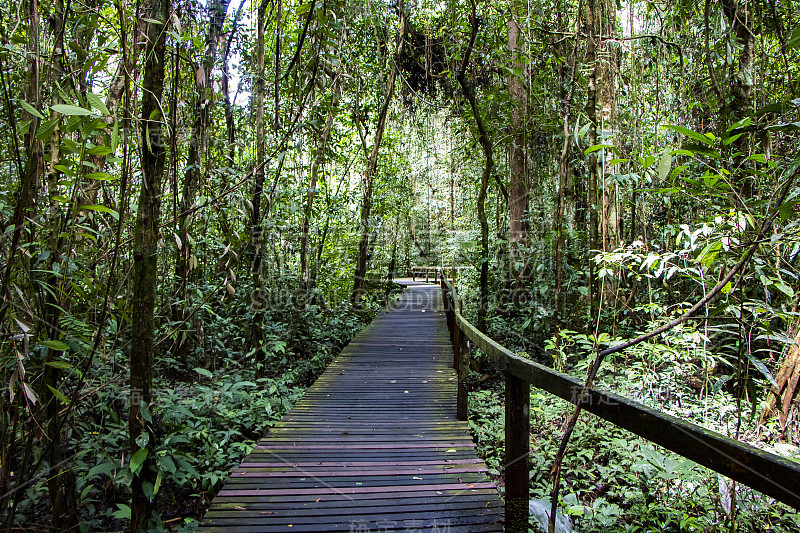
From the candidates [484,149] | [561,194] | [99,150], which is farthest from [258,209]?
[484,149]

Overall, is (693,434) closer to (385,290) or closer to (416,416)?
(416,416)

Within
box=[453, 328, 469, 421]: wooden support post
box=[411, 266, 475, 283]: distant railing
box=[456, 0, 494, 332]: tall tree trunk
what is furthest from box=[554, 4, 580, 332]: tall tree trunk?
box=[411, 266, 475, 283]: distant railing

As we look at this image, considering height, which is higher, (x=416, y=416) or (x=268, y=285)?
(x=268, y=285)

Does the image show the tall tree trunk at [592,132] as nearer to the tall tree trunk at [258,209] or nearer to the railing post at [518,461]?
the railing post at [518,461]

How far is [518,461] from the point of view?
1929 mm

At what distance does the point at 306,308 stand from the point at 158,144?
527 centimetres

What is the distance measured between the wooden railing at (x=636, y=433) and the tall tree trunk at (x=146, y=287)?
195 cm

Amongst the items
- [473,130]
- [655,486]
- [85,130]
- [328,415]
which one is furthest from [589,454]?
[473,130]

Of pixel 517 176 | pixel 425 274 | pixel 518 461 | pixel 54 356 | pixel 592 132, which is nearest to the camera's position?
pixel 518 461

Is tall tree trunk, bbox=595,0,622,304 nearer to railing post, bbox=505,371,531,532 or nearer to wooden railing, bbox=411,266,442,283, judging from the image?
railing post, bbox=505,371,531,532

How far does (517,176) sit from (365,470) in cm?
692

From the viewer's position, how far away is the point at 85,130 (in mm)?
1561

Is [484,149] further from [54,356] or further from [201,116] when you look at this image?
[54,356]

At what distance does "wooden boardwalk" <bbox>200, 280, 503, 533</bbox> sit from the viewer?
2.29 metres
